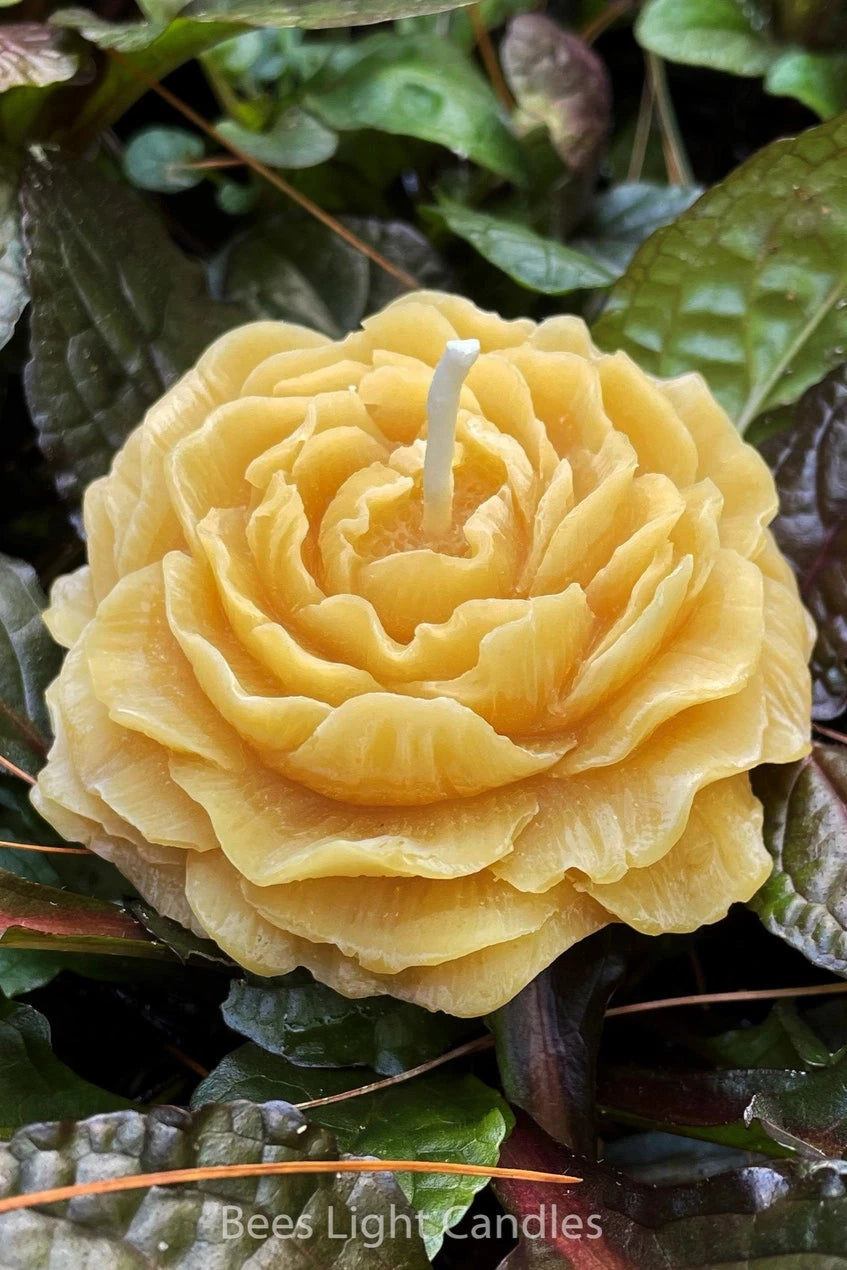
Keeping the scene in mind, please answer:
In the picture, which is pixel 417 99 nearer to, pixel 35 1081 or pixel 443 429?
pixel 443 429

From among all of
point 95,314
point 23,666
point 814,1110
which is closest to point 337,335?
point 95,314

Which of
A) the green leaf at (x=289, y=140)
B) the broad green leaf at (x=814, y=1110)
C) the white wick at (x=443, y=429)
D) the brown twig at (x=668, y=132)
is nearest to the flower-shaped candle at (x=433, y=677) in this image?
the white wick at (x=443, y=429)

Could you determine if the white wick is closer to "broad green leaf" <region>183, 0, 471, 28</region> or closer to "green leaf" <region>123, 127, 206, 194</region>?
"broad green leaf" <region>183, 0, 471, 28</region>

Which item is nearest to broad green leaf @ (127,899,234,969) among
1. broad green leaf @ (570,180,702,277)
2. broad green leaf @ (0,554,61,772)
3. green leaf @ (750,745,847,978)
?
broad green leaf @ (0,554,61,772)

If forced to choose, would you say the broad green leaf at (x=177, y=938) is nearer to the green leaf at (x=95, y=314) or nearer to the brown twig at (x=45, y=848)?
the brown twig at (x=45, y=848)

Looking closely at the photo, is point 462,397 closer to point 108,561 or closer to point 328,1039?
point 108,561

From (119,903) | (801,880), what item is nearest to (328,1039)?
(119,903)
